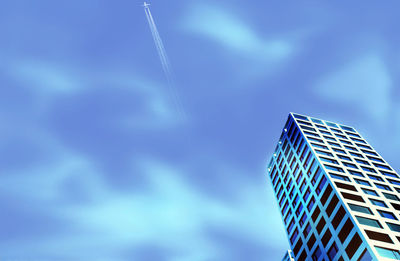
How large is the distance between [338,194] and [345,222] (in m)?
4.28

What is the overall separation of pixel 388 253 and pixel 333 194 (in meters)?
11.5

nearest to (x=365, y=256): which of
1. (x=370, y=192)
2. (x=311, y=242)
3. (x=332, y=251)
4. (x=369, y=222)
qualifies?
(x=369, y=222)

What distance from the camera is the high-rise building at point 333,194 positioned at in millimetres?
37719

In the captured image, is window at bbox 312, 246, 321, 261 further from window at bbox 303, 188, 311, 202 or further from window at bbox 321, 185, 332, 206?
window at bbox 303, 188, 311, 202

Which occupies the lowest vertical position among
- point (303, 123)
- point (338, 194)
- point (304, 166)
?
point (338, 194)

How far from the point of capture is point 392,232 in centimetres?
3825

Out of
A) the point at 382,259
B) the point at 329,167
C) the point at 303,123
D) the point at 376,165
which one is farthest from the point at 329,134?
the point at 382,259

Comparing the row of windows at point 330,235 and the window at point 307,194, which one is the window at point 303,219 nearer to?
the row of windows at point 330,235

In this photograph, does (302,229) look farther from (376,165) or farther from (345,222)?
(376,165)

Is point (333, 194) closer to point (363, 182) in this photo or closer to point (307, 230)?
point (363, 182)

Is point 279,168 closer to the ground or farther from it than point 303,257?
farther from it

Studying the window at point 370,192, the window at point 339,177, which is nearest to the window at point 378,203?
the window at point 370,192

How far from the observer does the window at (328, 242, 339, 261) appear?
40.5 m

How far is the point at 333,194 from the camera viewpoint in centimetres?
4472
